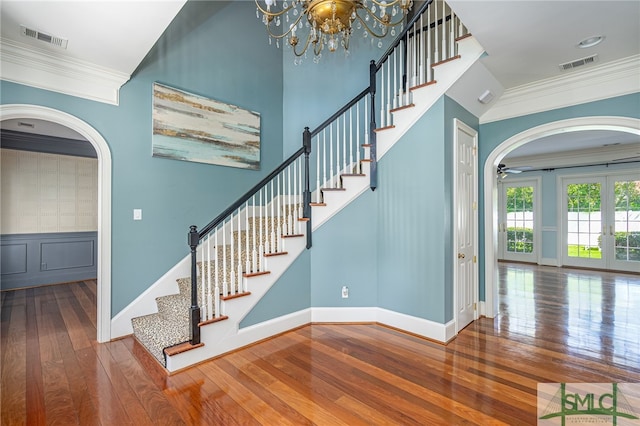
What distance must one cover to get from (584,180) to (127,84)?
33.1ft

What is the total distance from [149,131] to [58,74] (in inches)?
35.7

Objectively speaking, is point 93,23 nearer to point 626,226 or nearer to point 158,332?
point 158,332

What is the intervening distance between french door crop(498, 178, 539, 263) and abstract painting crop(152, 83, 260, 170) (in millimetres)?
8045

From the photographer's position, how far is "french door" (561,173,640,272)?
272 inches

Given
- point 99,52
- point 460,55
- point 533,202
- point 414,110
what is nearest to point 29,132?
point 99,52

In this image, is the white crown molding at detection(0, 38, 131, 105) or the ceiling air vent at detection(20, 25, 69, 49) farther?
the white crown molding at detection(0, 38, 131, 105)

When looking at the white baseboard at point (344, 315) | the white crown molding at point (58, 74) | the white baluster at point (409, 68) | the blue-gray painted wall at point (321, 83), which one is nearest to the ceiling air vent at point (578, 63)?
the white baluster at point (409, 68)

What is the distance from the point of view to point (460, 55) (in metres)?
3.04

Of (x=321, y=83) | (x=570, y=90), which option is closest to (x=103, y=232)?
(x=321, y=83)

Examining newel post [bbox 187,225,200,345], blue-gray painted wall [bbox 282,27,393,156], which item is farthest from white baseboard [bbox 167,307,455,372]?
blue-gray painted wall [bbox 282,27,393,156]

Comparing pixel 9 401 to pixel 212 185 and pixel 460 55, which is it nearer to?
pixel 212 185

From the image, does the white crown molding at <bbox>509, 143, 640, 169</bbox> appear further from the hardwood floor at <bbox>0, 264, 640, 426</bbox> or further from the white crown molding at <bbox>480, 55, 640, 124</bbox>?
the white crown molding at <bbox>480, 55, 640, 124</bbox>

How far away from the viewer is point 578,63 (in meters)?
3.06

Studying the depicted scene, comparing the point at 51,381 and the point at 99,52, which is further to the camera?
the point at 99,52
